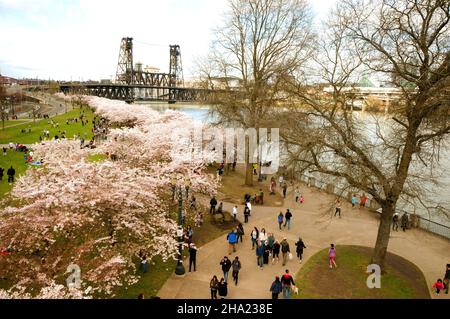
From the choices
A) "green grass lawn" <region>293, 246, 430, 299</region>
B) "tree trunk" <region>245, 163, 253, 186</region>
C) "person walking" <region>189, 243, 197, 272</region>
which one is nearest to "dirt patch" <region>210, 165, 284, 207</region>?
"tree trunk" <region>245, 163, 253, 186</region>

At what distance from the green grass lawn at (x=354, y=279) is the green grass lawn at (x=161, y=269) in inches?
213

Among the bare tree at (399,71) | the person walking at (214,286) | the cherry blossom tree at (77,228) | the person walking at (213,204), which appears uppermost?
the bare tree at (399,71)

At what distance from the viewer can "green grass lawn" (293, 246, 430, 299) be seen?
1280 cm

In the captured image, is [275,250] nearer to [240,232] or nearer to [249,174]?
[240,232]

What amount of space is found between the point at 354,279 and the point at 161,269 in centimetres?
821

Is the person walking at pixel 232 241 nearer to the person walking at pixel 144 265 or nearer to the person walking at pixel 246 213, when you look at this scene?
the person walking at pixel 246 213

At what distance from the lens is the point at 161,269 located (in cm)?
1452

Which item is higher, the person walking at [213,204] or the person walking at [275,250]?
the person walking at [213,204]

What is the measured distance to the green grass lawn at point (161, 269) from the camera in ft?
41.6

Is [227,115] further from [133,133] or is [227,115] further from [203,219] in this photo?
[203,219]

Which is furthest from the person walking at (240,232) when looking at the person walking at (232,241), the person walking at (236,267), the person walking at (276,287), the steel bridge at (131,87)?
the steel bridge at (131,87)

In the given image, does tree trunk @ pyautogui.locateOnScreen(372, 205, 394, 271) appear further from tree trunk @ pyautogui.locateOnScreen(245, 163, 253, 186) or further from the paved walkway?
tree trunk @ pyautogui.locateOnScreen(245, 163, 253, 186)
